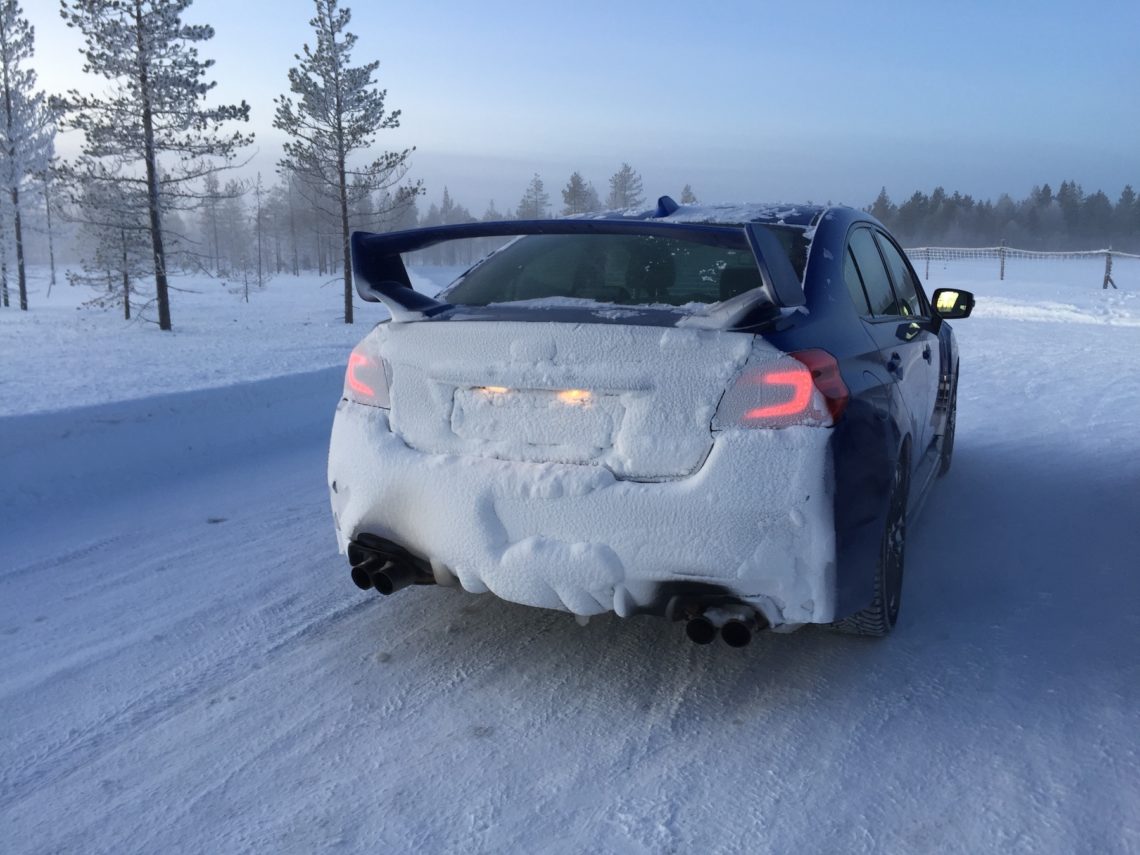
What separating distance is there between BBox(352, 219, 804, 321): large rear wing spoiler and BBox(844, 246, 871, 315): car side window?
43 centimetres

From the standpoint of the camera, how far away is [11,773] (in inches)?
94.1

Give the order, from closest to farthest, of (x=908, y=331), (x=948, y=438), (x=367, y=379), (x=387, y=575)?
(x=387, y=575) → (x=367, y=379) → (x=908, y=331) → (x=948, y=438)

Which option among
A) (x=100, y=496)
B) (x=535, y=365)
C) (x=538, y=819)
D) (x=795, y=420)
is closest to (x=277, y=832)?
(x=538, y=819)

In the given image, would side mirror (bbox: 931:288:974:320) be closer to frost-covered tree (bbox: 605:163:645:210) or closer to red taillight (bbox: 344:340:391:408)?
red taillight (bbox: 344:340:391:408)

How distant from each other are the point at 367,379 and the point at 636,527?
110 cm

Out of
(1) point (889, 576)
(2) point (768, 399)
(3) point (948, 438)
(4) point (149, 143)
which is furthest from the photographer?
(4) point (149, 143)

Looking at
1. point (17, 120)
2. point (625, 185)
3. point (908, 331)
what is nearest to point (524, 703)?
point (908, 331)

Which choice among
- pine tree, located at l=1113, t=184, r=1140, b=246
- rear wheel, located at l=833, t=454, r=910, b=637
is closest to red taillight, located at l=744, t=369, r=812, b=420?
rear wheel, located at l=833, t=454, r=910, b=637

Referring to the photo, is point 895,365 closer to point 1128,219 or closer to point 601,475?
point 601,475

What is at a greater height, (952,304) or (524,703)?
(952,304)

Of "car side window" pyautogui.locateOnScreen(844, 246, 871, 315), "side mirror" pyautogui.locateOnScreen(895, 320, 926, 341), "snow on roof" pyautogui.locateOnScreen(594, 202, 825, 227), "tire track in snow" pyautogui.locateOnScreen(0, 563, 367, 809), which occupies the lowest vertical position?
"tire track in snow" pyautogui.locateOnScreen(0, 563, 367, 809)

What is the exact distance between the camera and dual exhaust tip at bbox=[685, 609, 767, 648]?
8.17ft

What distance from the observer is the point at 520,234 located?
3020 millimetres

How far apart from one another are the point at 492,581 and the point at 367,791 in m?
0.67
